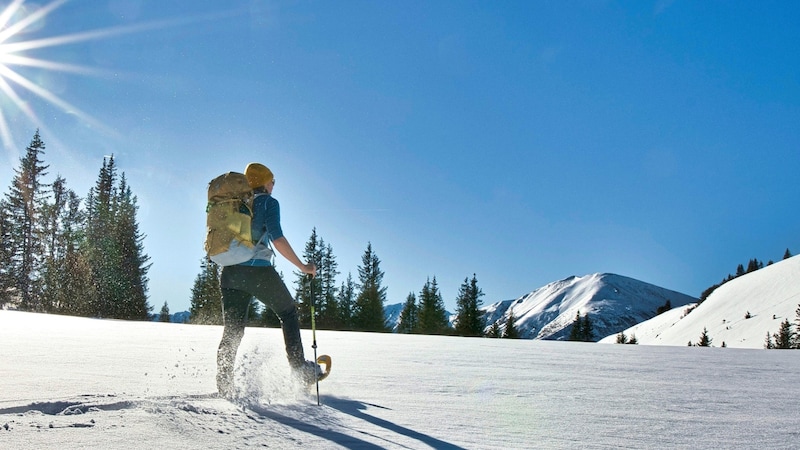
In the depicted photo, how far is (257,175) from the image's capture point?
4387 millimetres

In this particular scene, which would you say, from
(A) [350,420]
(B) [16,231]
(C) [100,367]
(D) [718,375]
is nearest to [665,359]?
(D) [718,375]

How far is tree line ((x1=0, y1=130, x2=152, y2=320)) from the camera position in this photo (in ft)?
116

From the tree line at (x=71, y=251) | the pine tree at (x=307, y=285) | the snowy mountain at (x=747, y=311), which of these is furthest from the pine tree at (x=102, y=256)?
the snowy mountain at (x=747, y=311)

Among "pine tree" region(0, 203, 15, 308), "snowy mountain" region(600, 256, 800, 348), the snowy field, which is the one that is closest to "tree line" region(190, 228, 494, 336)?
"pine tree" region(0, 203, 15, 308)

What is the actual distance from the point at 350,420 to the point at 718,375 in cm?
475

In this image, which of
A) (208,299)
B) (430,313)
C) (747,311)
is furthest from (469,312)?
(747,311)

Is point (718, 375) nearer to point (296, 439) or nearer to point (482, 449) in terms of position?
point (482, 449)

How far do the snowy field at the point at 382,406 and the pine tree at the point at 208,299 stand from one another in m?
36.9

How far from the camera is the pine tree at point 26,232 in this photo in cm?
4200

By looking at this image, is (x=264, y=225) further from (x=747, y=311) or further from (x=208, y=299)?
(x=747, y=311)

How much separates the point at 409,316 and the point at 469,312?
6.91m

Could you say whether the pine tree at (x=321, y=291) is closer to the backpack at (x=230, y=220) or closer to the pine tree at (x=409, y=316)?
the pine tree at (x=409, y=316)

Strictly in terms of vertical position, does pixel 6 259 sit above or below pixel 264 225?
above

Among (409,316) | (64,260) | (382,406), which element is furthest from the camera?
(409,316)
